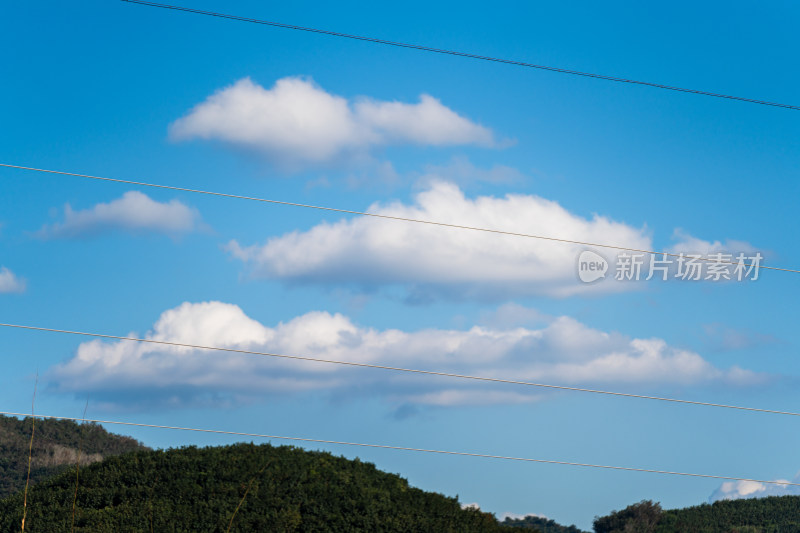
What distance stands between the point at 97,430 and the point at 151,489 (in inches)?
500

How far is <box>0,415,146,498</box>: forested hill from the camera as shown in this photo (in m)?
21.2

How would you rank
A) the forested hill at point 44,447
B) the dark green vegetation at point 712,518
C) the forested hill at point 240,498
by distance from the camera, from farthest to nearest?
the forested hill at point 44,447 < the dark green vegetation at point 712,518 < the forested hill at point 240,498

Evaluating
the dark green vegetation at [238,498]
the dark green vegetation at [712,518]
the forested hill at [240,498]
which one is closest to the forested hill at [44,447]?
the dark green vegetation at [238,498]

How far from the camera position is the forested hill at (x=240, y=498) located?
27.9 feet

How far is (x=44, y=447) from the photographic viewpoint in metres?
24.6

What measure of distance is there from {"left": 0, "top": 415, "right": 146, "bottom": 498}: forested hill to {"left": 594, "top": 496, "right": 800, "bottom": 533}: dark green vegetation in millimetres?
13473

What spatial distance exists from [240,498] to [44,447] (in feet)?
61.9

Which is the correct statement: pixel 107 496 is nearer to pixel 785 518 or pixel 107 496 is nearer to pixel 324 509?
pixel 324 509

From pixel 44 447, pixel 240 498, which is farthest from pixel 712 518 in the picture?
pixel 44 447

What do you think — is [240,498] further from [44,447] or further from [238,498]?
[44,447]

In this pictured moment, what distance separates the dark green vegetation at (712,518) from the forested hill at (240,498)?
11.3m

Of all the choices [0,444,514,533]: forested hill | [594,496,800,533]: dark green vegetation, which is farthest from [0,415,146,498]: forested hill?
[594,496,800,533]: dark green vegetation

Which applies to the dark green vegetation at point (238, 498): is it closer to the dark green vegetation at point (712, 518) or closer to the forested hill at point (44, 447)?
the dark green vegetation at point (712, 518)

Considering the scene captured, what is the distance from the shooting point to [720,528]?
787 inches
